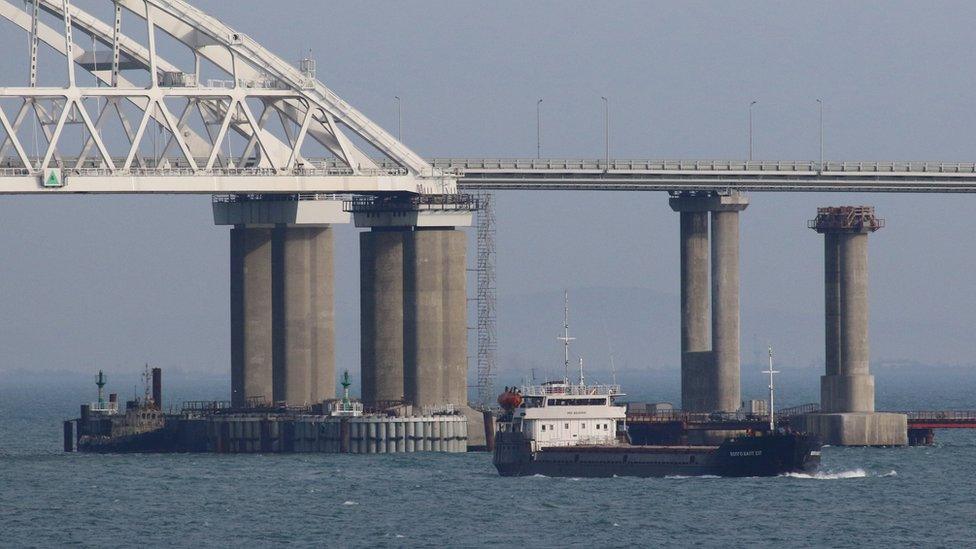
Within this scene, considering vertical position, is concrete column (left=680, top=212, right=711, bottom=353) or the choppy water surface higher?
concrete column (left=680, top=212, right=711, bottom=353)

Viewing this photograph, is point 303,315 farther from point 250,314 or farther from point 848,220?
point 848,220

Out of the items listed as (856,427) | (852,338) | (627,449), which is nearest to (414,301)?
(627,449)

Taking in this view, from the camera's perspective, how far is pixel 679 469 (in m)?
140

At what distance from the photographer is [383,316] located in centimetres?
16638

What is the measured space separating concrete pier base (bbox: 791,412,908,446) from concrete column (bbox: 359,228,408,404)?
29.2 meters

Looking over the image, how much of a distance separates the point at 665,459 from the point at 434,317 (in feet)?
95.9

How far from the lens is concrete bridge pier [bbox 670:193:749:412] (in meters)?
182

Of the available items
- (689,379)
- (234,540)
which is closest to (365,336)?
(689,379)

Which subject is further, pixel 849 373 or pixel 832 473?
pixel 849 373

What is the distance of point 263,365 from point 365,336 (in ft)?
39.3

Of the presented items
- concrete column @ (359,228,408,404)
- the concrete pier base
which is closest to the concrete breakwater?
concrete column @ (359,228,408,404)

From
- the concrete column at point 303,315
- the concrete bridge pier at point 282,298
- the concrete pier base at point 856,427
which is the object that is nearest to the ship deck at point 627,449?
the concrete pier base at point 856,427

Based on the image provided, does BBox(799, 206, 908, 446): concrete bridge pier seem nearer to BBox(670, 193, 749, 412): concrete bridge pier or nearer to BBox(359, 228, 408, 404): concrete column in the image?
BBox(670, 193, 749, 412): concrete bridge pier

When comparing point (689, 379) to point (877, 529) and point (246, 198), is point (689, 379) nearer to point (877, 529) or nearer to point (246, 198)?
point (246, 198)
